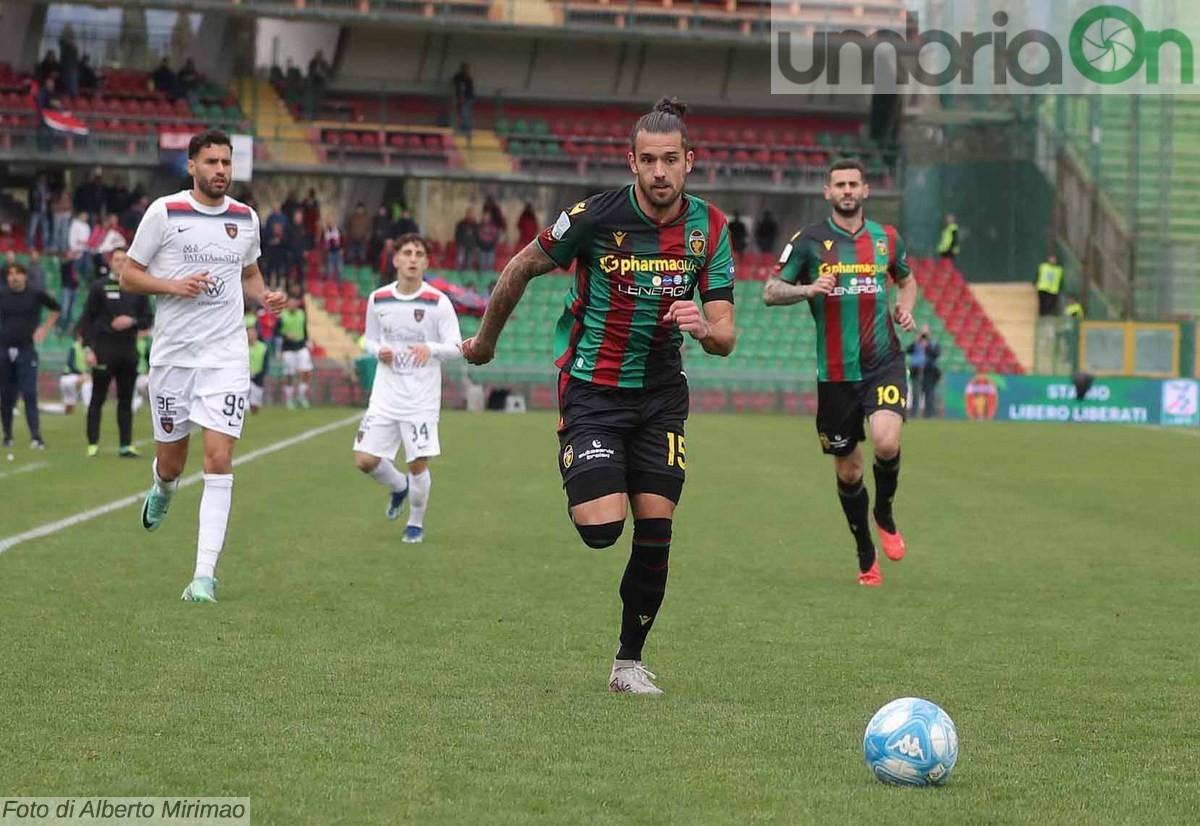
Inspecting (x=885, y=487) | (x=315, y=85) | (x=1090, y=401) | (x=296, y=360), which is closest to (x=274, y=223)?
(x=296, y=360)

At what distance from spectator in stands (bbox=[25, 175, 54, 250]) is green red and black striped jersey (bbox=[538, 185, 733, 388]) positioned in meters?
34.2

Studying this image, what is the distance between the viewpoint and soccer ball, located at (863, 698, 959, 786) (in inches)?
196

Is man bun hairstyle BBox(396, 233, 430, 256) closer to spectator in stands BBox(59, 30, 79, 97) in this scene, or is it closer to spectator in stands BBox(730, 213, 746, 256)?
spectator in stands BBox(730, 213, 746, 256)

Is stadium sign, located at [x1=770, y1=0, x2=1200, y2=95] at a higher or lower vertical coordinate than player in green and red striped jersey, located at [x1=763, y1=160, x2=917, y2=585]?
higher

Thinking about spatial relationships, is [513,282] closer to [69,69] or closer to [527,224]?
[527,224]

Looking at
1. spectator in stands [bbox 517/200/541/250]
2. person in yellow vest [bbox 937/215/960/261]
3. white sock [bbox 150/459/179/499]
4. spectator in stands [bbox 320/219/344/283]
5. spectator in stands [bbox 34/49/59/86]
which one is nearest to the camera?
white sock [bbox 150/459/179/499]

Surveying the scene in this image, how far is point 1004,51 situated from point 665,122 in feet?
126

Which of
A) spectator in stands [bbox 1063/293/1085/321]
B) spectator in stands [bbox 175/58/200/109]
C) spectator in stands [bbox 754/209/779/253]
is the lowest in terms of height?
spectator in stands [bbox 1063/293/1085/321]

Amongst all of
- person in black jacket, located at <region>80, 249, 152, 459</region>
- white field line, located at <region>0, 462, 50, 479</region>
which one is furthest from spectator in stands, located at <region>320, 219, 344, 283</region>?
white field line, located at <region>0, 462, 50, 479</region>

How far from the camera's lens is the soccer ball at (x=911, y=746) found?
4.97 meters

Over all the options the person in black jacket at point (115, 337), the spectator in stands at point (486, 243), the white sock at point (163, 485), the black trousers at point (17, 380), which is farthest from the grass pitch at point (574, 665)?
the spectator in stands at point (486, 243)

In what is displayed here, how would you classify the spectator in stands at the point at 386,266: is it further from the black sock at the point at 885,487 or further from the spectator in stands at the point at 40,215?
the black sock at the point at 885,487

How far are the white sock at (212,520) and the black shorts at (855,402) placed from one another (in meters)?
3.41

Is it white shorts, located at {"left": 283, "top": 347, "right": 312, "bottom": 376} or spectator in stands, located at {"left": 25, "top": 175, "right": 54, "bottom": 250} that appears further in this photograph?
spectator in stands, located at {"left": 25, "top": 175, "right": 54, "bottom": 250}
